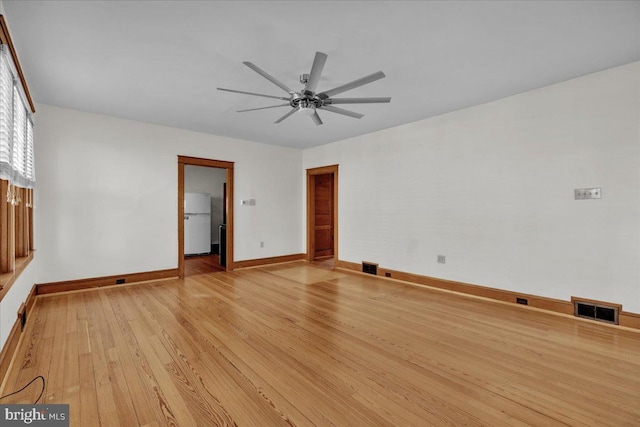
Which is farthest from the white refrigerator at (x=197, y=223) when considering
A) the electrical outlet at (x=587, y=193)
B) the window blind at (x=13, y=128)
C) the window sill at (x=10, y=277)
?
the electrical outlet at (x=587, y=193)

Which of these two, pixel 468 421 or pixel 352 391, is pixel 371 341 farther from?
pixel 468 421

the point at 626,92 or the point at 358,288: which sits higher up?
the point at 626,92

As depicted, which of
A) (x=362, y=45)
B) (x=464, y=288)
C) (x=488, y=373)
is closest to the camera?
(x=488, y=373)

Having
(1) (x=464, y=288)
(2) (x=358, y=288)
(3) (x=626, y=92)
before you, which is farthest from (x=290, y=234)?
(3) (x=626, y=92)

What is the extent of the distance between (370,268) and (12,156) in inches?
192

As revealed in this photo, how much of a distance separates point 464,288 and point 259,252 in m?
3.96

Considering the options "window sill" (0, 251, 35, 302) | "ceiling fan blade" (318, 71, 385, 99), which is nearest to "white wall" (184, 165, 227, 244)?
"window sill" (0, 251, 35, 302)

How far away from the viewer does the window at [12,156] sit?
210 centimetres

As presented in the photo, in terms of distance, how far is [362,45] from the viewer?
2541mm

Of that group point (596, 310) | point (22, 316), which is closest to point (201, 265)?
point (22, 316)

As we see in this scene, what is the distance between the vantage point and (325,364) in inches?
88.7

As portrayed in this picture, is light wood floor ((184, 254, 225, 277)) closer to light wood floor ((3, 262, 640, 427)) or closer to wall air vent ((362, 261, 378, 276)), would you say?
light wood floor ((3, 262, 640, 427))

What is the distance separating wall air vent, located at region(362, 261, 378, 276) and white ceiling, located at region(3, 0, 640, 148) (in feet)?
9.47

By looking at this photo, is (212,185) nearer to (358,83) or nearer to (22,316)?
(22,316)
